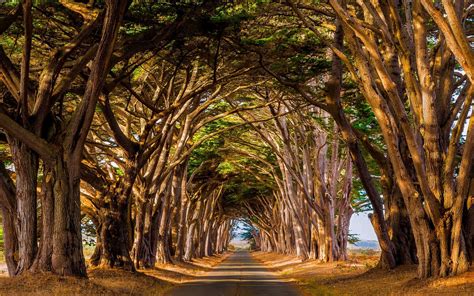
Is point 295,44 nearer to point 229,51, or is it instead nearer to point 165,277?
point 229,51

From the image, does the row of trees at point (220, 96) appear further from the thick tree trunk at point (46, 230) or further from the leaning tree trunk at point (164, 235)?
the leaning tree trunk at point (164, 235)

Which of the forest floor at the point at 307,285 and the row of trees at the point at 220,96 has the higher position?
the row of trees at the point at 220,96

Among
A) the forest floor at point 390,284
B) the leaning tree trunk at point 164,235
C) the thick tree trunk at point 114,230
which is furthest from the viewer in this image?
the leaning tree trunk at point 164,235

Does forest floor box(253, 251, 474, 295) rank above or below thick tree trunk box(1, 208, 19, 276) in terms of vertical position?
below

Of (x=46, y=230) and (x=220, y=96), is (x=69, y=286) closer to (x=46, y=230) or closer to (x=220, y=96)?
(x=46, y=230)

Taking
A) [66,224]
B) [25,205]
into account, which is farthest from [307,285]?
[25,205]

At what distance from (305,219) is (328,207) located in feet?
27.5

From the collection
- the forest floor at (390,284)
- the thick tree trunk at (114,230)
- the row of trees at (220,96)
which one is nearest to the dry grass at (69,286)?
the row of trees at (220,96)

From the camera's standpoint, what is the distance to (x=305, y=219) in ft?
121

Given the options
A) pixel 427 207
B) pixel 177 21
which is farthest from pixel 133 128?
pixel 427 207

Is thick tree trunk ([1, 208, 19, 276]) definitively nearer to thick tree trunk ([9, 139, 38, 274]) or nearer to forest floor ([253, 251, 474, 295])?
thick tree trunk ([9, 139, 38, 274])

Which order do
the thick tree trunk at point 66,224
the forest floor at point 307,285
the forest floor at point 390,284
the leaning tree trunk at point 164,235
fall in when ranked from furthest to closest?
1. the leaning tree trunk at point 164,235
2. the thick tree trunk at point 66,224
3. the forest floor at point 307,285
4. the forest floor at point 390,284

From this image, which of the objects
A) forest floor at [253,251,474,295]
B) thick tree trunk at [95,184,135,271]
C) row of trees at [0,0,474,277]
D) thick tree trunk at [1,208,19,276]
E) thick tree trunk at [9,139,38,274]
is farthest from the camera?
thick tree trunk at [95,184,135,271]

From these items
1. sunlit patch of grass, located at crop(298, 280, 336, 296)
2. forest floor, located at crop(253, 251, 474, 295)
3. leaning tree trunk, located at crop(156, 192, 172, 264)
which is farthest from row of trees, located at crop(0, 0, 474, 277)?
leaning tree trunk, located at crop(156, 192, 172, 264)
